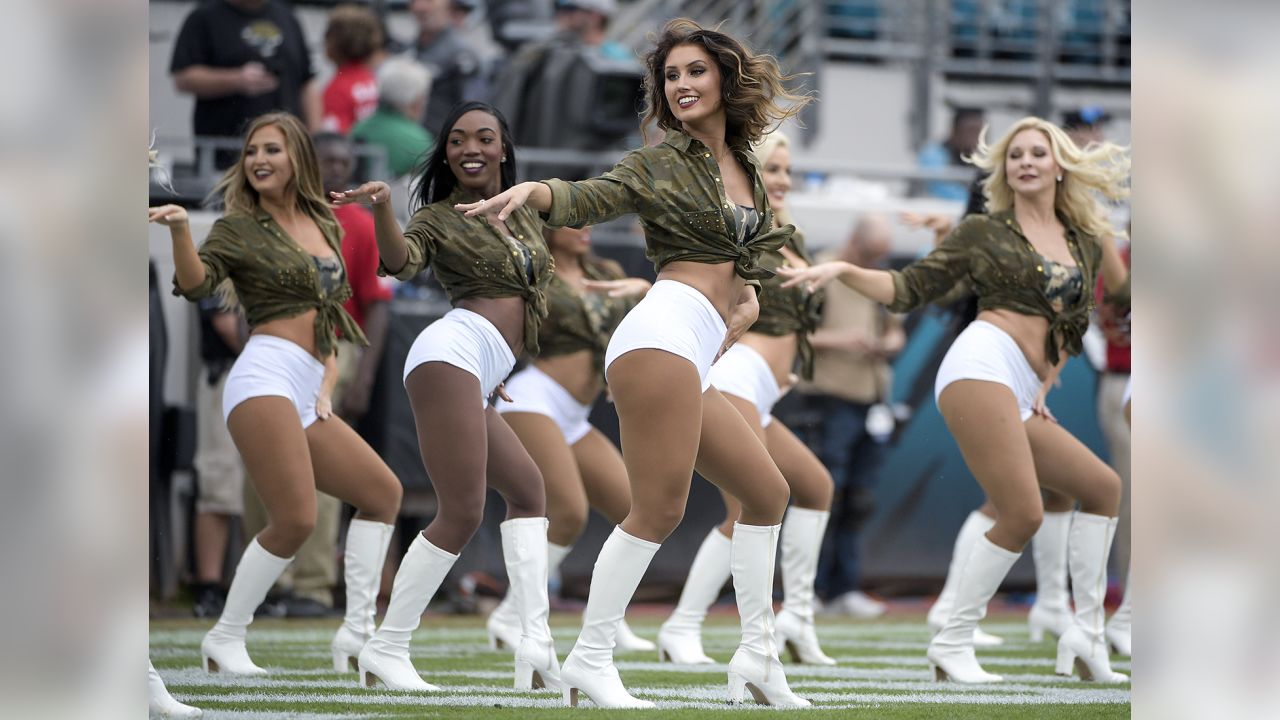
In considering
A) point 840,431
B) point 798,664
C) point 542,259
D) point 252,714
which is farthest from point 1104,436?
point 252,714

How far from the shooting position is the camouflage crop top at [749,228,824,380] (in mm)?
7199

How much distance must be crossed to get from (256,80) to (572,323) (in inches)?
103

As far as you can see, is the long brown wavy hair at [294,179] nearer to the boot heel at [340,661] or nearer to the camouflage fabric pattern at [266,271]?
the camouflage fabric pattern at [266,271]

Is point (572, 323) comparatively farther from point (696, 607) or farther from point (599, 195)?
point (599, 195)

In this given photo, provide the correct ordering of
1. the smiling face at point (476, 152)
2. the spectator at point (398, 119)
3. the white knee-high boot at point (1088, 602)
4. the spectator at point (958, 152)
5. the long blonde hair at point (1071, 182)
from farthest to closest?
1. the spectator at point (958, 152)
2. the spectator at point (398, 119)
3. the long blonde hair at point (1071, 182)
4. the white knee-high boot at point (1088, 602)
5. the smiling face at point (476, 152)

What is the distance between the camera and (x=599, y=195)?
4.63 m

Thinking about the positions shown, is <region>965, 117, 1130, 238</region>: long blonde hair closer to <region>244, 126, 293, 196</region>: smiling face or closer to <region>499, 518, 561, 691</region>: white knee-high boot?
<region>499, 518, 561, 691</region>: white knee-high boot

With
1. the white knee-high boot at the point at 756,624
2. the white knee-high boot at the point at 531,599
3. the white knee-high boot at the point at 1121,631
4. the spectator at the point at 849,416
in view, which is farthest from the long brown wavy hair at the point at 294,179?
the spectator at the point at 849,416

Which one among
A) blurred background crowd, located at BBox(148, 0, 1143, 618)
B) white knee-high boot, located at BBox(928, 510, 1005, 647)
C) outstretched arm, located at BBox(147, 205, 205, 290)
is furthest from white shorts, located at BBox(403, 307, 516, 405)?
white knee-high boot, located at BBox(928, 510, 1005, 647)

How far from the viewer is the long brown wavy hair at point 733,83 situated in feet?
16.3

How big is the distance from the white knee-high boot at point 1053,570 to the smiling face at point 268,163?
3565 mm

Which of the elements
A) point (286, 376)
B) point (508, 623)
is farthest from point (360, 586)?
point (508, 623)
